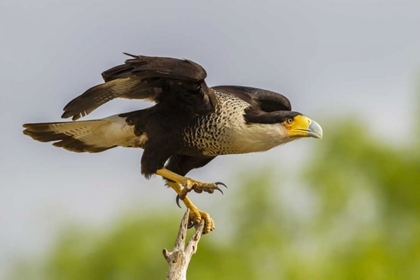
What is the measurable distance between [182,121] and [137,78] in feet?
2.29

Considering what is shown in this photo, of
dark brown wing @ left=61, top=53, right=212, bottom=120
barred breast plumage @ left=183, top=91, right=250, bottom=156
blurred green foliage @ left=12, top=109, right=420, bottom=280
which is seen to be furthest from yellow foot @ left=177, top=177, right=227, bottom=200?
blurred green foliage @ left=12, top=109, right=420, bottom=280

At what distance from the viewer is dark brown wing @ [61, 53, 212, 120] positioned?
957 centimetres

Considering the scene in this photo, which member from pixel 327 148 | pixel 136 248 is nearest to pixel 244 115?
pixel 136 248

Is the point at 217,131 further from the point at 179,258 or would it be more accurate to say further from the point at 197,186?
the point at 179,258

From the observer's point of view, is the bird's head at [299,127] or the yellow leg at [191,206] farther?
the bird's head at [299,127]

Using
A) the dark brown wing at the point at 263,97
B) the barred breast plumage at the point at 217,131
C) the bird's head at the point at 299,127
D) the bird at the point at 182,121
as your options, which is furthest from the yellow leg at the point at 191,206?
the dark brown wing at the point at 263,97

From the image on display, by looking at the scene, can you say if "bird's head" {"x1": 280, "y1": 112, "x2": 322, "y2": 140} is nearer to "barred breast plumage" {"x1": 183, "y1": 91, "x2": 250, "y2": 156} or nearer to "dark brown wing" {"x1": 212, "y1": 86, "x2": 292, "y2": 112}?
"barred breast plumage" {"x1": 183, "y1": 91, "x2": 250, "y2": 156}

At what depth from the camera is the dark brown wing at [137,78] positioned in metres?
9.57

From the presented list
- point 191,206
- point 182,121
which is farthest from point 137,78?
point 191,206

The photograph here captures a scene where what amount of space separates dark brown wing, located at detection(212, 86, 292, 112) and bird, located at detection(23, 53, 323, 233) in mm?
156

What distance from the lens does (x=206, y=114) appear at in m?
10.2

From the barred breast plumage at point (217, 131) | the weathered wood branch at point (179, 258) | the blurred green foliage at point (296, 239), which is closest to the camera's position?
the weathered wood branch at point (179, 258)

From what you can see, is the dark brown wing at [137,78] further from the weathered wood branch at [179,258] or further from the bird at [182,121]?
the weathered wood branch at [179,258]

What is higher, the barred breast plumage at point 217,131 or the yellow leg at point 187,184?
the barred breast plumage at point 217,131
